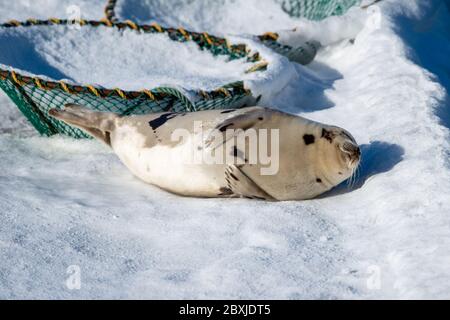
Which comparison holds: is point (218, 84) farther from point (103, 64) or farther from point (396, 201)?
point (396, 201)

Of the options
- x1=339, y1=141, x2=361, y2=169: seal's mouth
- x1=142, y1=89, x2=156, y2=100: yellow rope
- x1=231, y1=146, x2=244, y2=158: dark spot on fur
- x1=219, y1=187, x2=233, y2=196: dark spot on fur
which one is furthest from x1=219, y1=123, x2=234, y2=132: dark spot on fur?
x1=142, y1=89, x2=156, y2=100: yellow rope

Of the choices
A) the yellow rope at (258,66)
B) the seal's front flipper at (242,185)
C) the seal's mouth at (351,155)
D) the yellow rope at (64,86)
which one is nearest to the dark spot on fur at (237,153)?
the seal's front flipper at (242,185)

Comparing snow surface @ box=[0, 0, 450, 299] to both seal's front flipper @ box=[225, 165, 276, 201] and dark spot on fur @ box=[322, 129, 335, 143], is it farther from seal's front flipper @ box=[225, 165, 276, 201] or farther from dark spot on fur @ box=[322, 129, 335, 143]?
dark spot on fur @ box=[322, 129, 335, 143]

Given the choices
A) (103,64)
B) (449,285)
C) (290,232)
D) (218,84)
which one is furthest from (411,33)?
(449,285)

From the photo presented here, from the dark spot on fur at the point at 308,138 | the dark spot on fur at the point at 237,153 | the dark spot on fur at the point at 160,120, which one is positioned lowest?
the dark spot on fur at the point at 160,120

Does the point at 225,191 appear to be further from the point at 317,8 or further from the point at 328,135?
the point at 317,8

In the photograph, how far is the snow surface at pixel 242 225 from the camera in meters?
2.77

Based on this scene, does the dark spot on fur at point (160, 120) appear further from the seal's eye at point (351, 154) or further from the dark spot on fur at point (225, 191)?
the seal's eye at point (351, 154)

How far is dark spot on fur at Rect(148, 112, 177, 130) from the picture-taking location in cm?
390

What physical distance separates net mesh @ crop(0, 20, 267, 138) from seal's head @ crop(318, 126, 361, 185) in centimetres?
96

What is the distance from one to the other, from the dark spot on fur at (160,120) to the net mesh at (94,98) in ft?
0.98

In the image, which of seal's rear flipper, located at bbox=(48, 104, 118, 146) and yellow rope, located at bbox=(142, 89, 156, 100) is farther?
yellow rope, located at bbox=(142, 89, 156, 100)

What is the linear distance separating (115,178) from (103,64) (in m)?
1.53

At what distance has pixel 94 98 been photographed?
4266 millimetres
